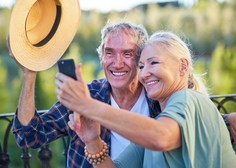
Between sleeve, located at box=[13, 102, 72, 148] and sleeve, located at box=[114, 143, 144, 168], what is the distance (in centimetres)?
46

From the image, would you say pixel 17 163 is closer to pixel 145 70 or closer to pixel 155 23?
pixel 145 70

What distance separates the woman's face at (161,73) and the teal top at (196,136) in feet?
0.39

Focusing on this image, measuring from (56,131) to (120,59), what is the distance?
447mm

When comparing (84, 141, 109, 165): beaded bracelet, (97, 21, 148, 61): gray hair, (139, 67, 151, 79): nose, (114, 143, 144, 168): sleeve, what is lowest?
(114, 143, 144, 168): sleeve

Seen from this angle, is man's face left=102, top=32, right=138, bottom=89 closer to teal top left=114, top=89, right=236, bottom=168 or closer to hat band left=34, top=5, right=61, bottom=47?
hat band left=34, top=5, right=61, bottom=47

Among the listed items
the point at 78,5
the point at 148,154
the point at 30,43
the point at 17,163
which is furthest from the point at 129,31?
the point at 17,163

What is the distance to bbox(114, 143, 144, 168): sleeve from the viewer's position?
90.0 inches

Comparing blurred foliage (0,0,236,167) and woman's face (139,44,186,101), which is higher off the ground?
woman's face (139,44,186,101)

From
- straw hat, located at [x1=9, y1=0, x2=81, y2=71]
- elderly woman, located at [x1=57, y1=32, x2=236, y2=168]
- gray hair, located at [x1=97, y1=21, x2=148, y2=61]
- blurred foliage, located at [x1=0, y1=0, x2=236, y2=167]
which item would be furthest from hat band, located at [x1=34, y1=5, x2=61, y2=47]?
blurred foliage, located at [x1=0, y1=0, x2=236, y2=167]

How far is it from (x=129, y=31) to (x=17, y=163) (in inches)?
116

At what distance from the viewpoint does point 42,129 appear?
104 inches

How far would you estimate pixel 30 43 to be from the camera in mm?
2346

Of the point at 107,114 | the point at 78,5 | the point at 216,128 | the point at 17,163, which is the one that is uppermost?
the point at 78,5

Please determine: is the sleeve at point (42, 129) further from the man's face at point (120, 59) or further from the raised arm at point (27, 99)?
the man's face at point (120, 59)
